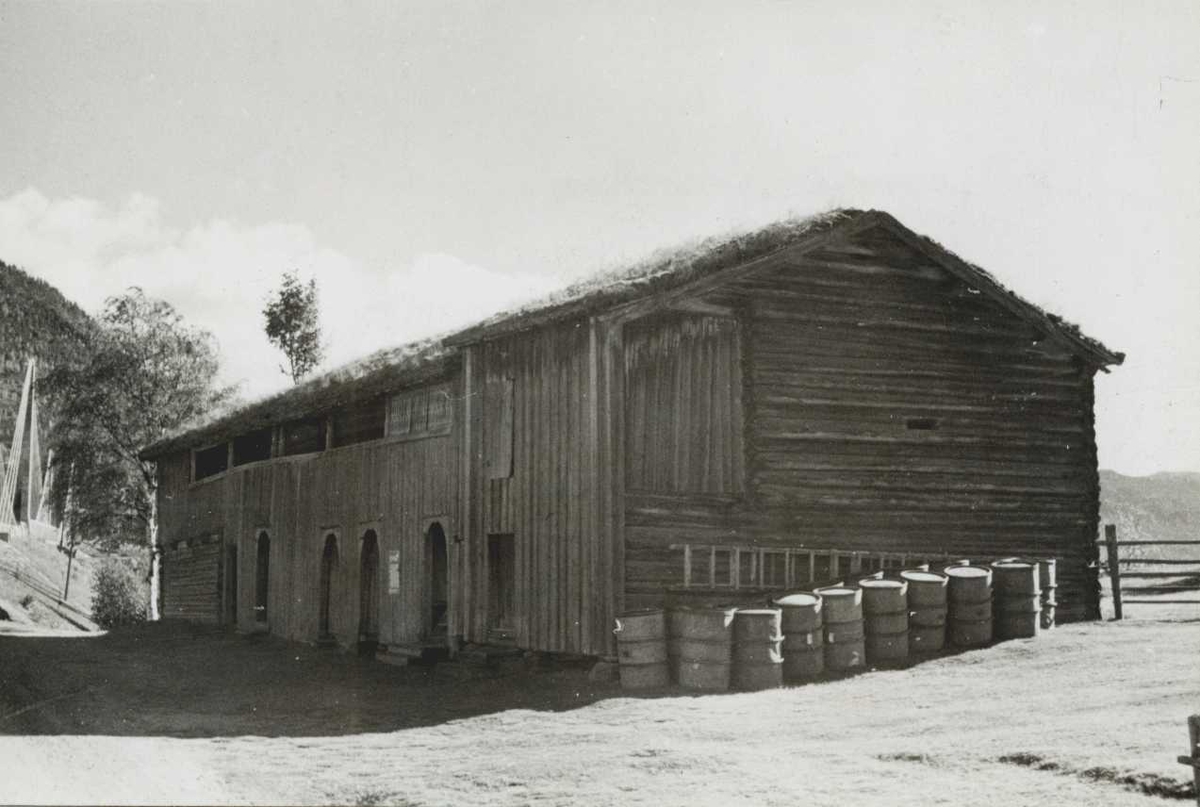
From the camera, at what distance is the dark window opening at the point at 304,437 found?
2414 cm

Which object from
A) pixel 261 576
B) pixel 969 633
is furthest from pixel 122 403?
pixel 969 633

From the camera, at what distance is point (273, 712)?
45.4 ft

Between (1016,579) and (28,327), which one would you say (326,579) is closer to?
(28,327)

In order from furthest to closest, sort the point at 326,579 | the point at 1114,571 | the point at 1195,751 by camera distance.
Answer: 1. the point at 326,579
2. the point at 1114,571
3. the point at 1195,751

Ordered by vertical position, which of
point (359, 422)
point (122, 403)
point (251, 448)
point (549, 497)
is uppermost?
point (122, 403)

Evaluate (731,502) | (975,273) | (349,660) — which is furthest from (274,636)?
(975,273)

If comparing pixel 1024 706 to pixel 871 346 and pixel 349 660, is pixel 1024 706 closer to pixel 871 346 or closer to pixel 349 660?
pixel 871 346

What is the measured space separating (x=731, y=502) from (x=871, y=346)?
3.46 meters

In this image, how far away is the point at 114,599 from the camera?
3616 cm

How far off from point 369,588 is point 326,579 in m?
1.67

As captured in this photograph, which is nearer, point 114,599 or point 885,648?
point 885,648

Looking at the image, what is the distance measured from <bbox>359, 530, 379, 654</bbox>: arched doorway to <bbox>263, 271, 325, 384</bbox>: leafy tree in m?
28.2

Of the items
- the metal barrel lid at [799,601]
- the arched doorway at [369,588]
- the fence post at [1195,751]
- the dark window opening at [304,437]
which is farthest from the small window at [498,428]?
the fence post at [1195,751]

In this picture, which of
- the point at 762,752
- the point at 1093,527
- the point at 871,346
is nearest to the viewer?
the point at 762,752
